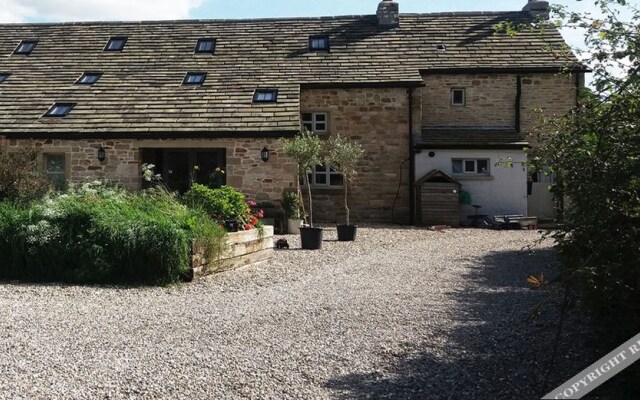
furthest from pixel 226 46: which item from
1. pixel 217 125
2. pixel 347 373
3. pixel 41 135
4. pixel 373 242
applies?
pixel 347 373

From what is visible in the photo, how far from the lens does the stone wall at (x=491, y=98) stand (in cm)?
1867

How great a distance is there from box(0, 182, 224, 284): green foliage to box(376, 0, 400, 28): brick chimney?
14.6 m

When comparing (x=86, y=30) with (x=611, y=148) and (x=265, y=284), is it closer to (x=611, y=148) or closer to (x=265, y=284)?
(x=265, y=284)

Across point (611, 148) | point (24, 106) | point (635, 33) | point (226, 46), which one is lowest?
point (611, 148)

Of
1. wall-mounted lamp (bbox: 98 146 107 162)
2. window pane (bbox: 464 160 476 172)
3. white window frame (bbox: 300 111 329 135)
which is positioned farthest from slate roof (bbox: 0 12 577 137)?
window pane (bbox: 464 160 476 172)

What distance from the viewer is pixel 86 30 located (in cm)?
2161

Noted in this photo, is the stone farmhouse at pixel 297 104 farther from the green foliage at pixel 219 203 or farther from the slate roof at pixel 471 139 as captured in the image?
the green foliage at pixel 219 203

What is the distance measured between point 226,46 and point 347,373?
58.0ft

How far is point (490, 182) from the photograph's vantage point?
17750 millimetres

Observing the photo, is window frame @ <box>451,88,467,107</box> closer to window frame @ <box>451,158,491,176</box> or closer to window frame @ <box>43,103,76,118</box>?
window frame @ <box>451,158,491,176</box>

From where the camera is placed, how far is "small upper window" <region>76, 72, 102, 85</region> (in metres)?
18.4

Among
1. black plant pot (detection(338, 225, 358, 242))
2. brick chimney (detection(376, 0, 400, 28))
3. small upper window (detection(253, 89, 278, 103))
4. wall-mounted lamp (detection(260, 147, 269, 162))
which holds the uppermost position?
brick chimney (detection(376, 0, 400, 28))

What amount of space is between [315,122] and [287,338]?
13.8 m

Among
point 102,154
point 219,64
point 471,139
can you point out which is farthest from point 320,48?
point 102,154
